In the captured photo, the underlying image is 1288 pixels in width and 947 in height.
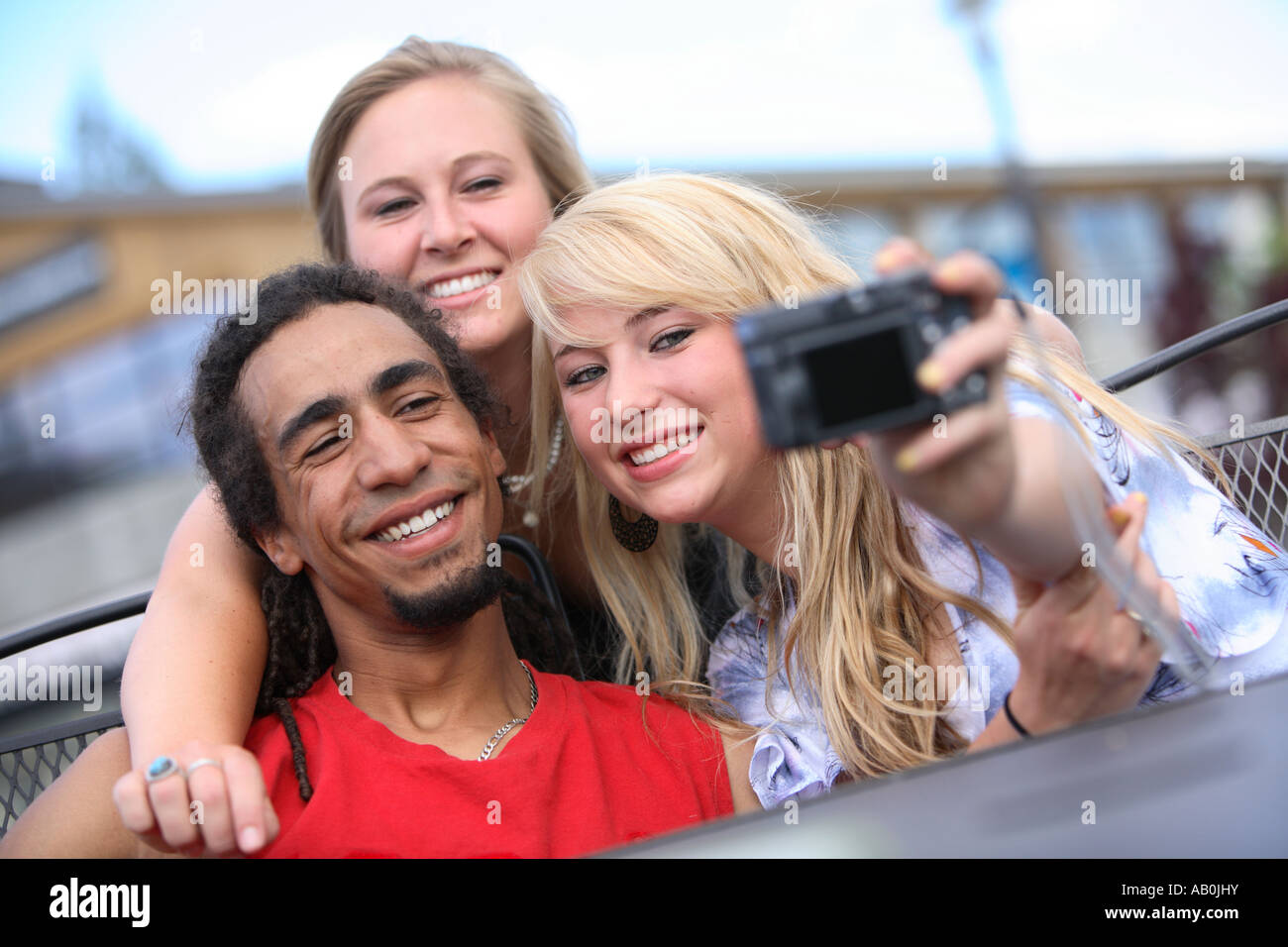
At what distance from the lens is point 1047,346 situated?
2.02 metres

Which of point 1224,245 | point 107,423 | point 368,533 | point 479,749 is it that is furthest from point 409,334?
point 107,423

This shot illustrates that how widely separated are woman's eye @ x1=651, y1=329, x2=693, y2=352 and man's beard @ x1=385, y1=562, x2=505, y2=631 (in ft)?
1.65

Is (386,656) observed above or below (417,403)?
below

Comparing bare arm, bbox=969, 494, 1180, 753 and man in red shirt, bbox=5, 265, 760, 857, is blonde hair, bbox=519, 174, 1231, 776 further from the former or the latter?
bare arm, bbox=969, 494, 1180, 753

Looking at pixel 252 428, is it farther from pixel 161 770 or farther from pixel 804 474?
pixel 804 474

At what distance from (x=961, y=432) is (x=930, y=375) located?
72 mm

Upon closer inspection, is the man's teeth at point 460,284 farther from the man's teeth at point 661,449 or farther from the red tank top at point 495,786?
the red tank top at point 495,786

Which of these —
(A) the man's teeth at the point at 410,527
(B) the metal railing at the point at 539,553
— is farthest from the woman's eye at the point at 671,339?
(B) the metal railing at the point at 539,553

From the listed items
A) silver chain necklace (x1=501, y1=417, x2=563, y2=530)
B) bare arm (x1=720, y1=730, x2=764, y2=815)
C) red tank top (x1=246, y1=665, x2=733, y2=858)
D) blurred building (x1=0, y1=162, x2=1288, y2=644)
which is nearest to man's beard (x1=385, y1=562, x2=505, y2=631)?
A: red tank top (x1=246, y1=665, x2=733, y2=858)

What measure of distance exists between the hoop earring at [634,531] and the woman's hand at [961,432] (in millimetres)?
1417

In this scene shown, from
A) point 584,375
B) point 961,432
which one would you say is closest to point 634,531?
point 584,375

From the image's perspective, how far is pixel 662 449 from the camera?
2.01 m

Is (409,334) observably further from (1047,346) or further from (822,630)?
(1047,346)

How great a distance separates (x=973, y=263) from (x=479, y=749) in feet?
4.43
